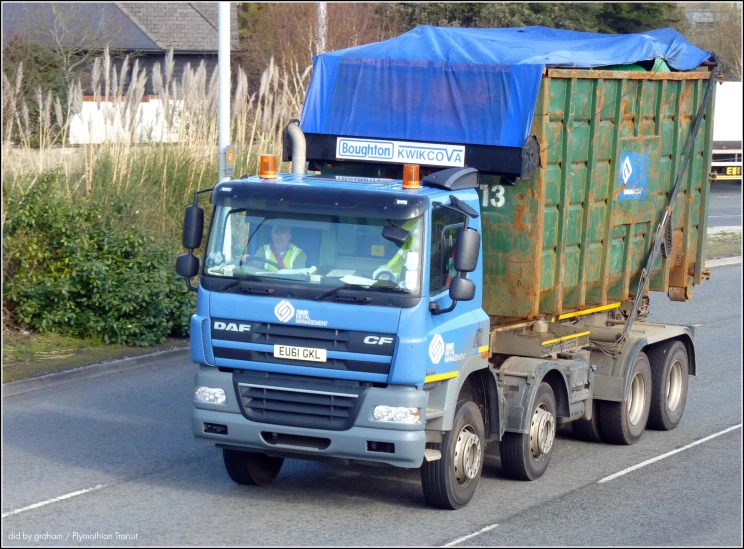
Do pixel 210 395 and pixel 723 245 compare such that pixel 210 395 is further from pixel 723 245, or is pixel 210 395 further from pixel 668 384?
pixel 723 245

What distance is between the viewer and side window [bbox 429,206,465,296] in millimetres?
7527

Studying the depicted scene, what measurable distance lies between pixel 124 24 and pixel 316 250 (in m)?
32.3

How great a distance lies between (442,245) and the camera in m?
7.67

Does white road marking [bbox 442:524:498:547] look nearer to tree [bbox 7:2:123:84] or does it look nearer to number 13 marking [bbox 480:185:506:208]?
number 13 marking [bbox 480:185:506:208]

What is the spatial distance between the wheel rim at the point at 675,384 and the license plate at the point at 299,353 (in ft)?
16.5

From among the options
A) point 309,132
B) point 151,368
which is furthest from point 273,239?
point 151,368

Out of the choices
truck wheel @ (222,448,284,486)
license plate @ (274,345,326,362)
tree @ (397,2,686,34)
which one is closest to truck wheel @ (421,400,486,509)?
license plate @ (274,345,326,362)

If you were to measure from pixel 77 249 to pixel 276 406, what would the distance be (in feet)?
23.2

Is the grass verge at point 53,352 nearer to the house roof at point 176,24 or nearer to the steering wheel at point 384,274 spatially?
the steering wheel at point 384,274

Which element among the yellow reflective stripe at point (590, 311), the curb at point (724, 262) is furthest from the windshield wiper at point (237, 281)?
the curb at point (724, 262)

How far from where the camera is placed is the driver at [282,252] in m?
7.61

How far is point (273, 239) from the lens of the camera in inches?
303

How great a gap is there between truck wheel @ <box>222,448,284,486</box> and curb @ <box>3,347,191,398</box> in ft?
→ 14.0

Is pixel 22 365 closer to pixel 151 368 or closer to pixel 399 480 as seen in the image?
pixel 151 368
